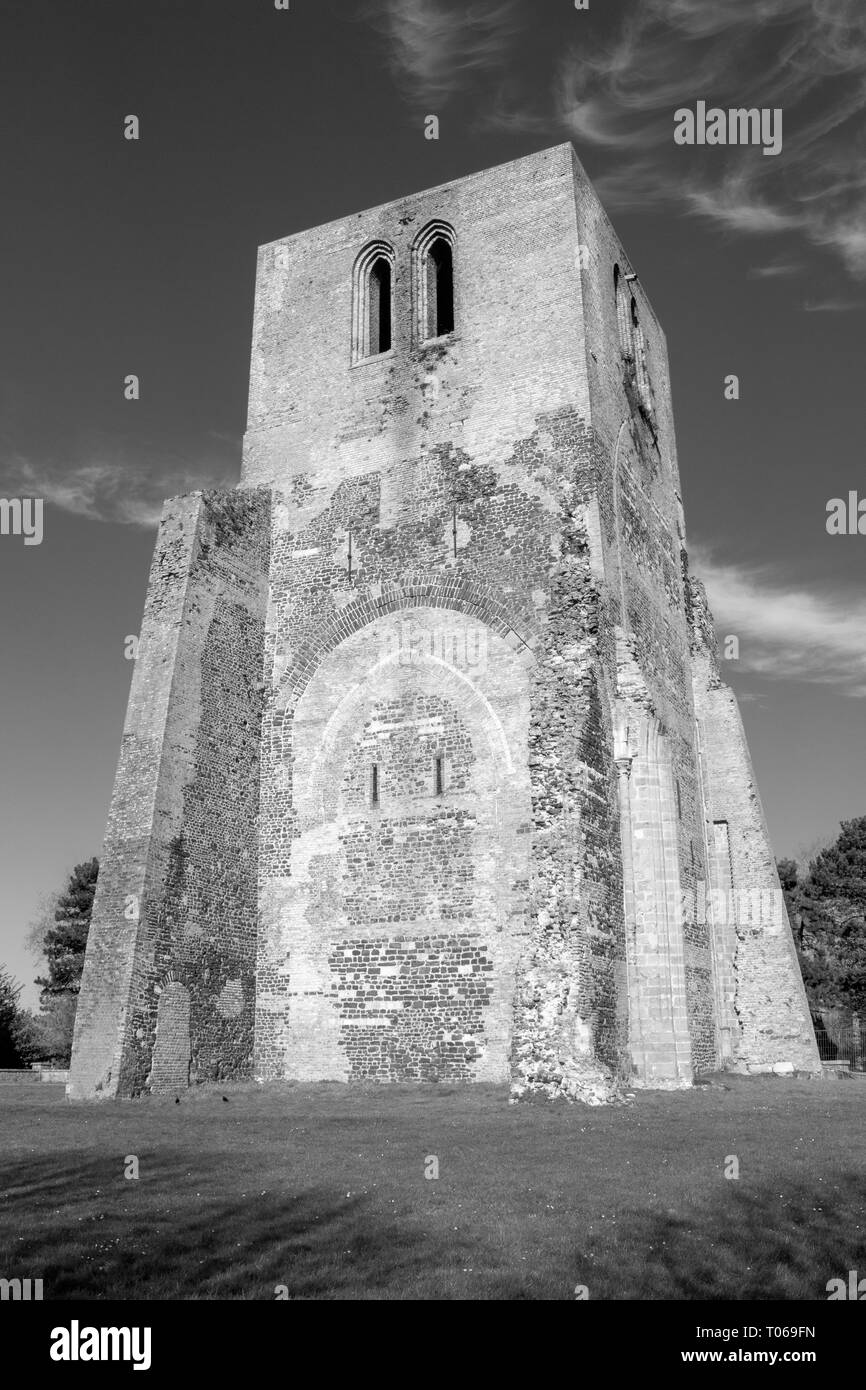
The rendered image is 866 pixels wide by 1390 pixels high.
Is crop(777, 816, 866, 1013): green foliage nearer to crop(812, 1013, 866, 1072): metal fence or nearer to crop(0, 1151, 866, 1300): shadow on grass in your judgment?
crop(812, 1013, 866, 1072): metal fence

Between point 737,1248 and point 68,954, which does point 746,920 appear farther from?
point 68,954

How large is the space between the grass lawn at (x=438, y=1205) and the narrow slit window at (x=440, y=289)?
14983mm

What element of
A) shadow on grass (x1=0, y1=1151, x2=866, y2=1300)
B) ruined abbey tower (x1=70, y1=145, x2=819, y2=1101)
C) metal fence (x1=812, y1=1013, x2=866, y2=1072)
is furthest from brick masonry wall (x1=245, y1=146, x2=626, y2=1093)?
metal fence (x1=812, y1=1013, x2=866, y2=1072)

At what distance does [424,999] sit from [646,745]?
5.25 meters

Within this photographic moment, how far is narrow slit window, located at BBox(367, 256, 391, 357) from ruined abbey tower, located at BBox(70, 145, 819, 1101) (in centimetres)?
8

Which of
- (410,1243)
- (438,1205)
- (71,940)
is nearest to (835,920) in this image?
(71,940)

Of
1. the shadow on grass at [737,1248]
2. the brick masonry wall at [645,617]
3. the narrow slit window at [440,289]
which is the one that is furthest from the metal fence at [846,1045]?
the shadow on grass at [737,1248]

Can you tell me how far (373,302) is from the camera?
2248 centimetres

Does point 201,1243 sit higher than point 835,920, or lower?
lower

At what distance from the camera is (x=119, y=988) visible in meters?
15.4

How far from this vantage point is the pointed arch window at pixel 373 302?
21.8 m

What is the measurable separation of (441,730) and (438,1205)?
11137 millimetres

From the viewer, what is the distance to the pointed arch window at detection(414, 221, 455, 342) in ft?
70.0

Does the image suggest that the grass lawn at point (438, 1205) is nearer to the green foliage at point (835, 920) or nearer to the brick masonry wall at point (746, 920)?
the brick masonry wall at point (746, 920)
